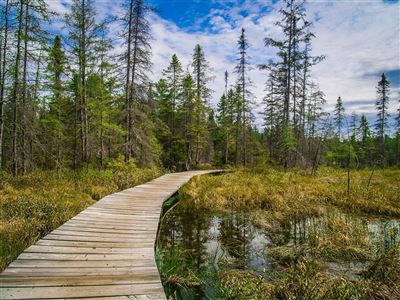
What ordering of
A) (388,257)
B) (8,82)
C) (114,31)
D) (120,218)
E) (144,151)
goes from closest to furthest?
1. (388,257)
2. (120,218)
3. (8,82)
4. (114,31)
5. (144,151)

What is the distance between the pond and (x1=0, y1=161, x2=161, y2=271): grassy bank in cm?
259

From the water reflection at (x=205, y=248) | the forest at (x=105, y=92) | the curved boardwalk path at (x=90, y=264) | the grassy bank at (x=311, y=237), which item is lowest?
the water reflection at (x=205, y=248)

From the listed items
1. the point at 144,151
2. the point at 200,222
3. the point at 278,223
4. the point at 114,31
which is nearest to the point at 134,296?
the point at 200,222

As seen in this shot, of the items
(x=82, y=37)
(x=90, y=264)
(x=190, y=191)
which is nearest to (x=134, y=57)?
(x=82, y=37)

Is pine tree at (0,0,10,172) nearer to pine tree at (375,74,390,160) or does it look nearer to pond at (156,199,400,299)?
pond at (156,199,400,299)

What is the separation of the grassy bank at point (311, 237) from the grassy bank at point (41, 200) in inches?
137

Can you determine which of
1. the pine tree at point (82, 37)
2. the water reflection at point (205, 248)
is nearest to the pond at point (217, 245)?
the water reflection at point (205, 248)

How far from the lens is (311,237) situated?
611cm

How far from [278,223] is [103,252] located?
5.80m

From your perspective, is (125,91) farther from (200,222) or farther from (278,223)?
(278,223)

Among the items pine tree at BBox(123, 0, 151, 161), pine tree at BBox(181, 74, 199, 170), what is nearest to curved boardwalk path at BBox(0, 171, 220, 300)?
pine tree at BBox(123, 0, 151, 161)

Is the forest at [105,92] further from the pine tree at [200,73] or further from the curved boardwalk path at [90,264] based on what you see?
the curved boardwalk path at [90,264]

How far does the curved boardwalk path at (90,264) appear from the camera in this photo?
257 centimetres

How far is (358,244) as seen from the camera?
18.6ft
